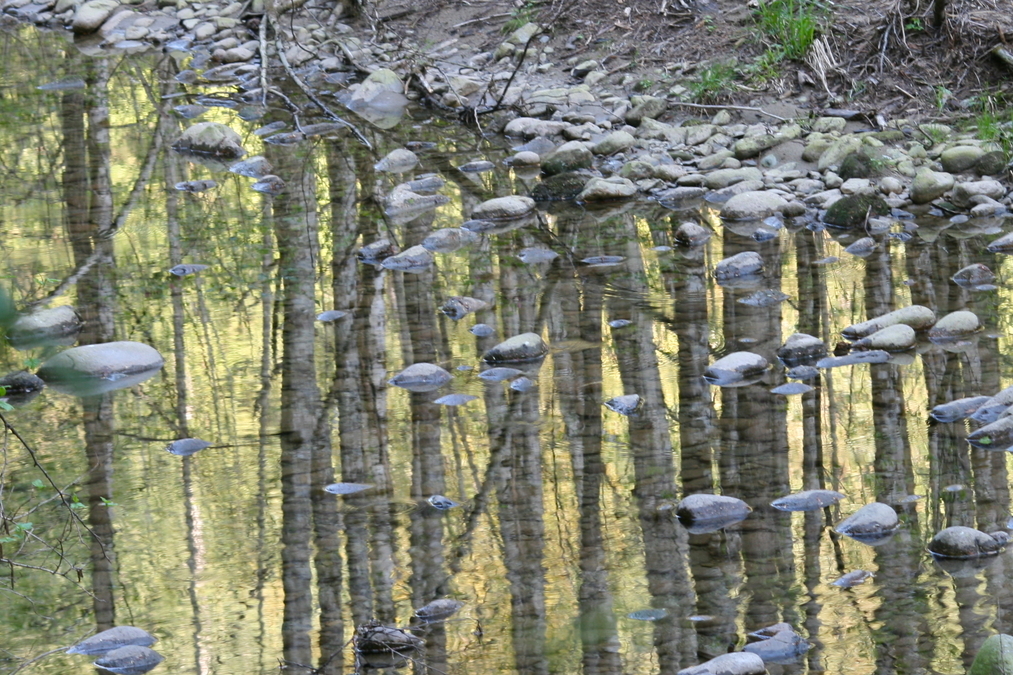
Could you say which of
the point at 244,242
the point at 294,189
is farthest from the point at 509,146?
the point at 244,242

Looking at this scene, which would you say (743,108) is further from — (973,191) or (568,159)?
(973,191)

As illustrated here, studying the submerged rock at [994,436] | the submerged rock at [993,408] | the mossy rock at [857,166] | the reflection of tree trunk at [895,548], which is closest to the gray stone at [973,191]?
the mossy rock at [857,166]

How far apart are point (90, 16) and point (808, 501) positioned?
9800 millimetres

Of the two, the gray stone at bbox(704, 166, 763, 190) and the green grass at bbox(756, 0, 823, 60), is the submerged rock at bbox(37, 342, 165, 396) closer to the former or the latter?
the gray stone at bbox(704, 166, 763, 190)

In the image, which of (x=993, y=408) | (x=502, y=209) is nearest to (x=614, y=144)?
(x=502, y=209)

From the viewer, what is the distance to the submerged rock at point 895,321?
189 inches

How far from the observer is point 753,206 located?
254 inches

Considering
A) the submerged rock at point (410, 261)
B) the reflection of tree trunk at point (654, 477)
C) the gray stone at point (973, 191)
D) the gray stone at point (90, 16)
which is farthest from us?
the gray stone at point (90, 16)

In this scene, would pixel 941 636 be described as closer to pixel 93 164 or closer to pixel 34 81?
pixel 93 164

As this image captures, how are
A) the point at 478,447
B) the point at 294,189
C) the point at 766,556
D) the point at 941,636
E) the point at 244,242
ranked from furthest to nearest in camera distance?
the point at 294,189, the point at 244,242, the point at 478,447, the point at 766,556, the point at 941,636

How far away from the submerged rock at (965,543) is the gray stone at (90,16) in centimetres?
1018

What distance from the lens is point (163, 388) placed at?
455 cm

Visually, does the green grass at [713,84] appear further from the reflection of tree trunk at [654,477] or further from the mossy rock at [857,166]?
the reflection of tree trunk at [654,477]

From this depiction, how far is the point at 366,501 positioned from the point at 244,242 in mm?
2858
